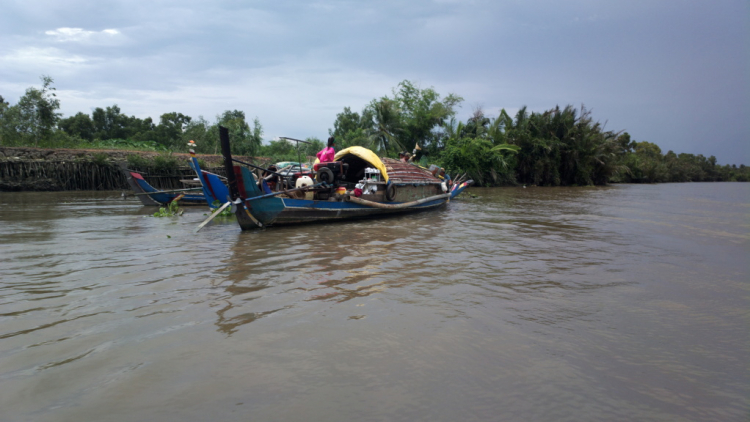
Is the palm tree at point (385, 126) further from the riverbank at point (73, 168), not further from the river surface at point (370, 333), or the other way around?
the river surface at point (370, 333)

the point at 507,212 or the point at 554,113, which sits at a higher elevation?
the point at 554,113

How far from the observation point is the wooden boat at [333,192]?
267 inches

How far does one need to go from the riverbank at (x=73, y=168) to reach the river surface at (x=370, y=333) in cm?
1232

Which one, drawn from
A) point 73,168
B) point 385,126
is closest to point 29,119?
point 73,168

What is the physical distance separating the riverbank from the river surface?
12.3m

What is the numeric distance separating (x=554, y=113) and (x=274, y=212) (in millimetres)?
23887

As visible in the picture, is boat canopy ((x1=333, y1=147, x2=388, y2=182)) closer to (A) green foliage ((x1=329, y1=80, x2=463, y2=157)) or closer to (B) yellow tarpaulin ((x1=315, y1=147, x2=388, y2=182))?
(B) yellow tarpaulin ((x1=315, y1=147, x2=388, y2=182))

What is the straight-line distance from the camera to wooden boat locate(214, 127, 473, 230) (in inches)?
267

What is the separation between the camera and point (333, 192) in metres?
8.34

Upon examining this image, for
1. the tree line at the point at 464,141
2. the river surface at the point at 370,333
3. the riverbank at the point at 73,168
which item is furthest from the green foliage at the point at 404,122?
the river surface at the point at 370,333

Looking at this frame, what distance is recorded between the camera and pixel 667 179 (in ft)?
136

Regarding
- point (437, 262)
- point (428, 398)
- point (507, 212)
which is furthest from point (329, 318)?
point (507, 212)

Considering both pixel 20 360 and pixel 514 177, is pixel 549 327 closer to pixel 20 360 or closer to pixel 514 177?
pixel 20 360

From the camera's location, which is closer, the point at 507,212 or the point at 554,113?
the point at 507,212
